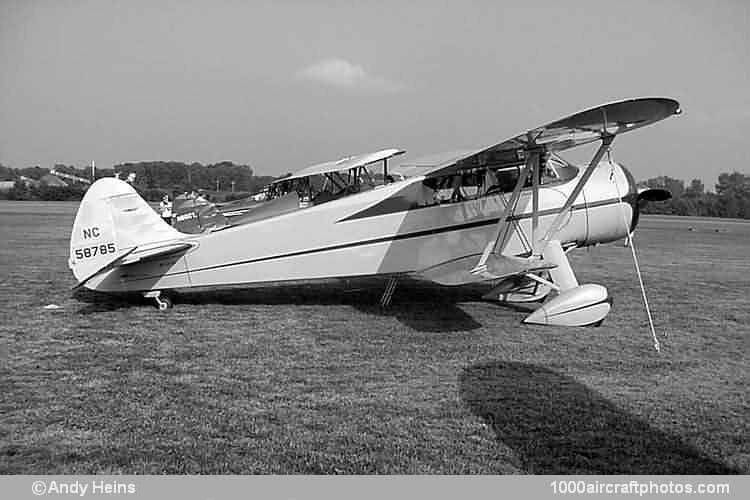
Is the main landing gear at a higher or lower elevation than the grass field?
higher

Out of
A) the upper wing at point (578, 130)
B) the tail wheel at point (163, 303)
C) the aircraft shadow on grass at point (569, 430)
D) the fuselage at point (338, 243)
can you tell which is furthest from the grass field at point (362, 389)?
the upper wing at point (578, 130)

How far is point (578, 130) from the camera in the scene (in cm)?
583

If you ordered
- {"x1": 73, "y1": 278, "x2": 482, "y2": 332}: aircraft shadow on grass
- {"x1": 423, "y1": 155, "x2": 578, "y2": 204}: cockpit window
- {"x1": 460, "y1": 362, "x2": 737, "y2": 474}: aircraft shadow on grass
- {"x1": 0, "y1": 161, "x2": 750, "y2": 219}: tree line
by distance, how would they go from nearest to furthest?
{"x1": 460, "y1": 362, "x2": 737, "y2": 474}: aircraft shadow on grass
{"x1": 73, "y1": 278, "x2": 482, "y2": 332}: aircraft shadow on grass
{"x1": 423, "y1": 155, "x2": 578, "y2": 204}: cockpit window
{"x1": 0, "y1": 161, "x2": 750, "y2": 219}: tree line

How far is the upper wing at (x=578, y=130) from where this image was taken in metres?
4.98

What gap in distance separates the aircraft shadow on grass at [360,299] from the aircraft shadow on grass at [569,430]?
204 centimetres

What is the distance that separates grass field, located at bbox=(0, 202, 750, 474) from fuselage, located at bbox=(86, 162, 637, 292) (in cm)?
51

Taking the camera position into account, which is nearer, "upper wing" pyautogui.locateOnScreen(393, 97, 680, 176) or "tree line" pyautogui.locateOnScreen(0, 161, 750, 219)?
"upper wing" pyautogui.locateOnScreen(393, 97, 680, 176)

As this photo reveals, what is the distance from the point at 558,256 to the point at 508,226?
735mm

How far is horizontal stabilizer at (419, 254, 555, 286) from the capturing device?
6078mm

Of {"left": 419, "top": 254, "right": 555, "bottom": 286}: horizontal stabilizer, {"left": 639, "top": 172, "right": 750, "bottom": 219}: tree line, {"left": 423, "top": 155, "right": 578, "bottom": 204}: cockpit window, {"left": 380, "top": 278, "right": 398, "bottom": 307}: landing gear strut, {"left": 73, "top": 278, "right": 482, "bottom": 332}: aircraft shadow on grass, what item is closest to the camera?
{"left": 419, "top": 254, "right": 555, "bottom": 286}: horizontal stabilizer

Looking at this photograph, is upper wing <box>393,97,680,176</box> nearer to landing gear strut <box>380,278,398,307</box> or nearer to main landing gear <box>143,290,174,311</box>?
landing gear strut <box>380,278,398,307</box>

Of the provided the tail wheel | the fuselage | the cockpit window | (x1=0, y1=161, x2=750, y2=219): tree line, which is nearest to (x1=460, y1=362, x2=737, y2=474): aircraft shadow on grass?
the fuselage

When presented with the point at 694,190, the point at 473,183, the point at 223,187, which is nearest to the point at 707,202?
the point at 694,190
